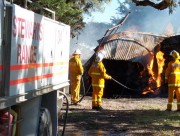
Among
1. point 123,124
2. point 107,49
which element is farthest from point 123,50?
point 123,124

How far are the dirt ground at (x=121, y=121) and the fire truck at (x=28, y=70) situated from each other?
2965mm

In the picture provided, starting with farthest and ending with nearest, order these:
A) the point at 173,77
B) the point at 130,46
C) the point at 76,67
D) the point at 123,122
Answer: the point at 130,46
the point at 76,67
the point at 173,77
the point at 123,122

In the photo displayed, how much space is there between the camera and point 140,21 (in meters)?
86.1

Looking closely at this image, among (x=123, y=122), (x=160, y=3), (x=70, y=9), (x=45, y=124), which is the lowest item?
(x=123, y=122)

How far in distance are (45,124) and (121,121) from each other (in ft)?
22.0

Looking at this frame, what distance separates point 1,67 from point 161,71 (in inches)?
699

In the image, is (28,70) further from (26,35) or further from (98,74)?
(98,74)

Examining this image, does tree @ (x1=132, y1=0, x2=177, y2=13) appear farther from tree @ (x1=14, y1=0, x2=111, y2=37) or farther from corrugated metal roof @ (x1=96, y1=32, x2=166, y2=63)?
corrugated metal roof @ (x1=96, y1=32, x2=166, y2=63)

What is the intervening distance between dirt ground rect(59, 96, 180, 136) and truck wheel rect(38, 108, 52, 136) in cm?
289

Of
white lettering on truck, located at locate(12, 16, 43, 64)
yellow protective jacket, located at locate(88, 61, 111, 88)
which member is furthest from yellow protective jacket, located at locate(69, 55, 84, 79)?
white lettering on truck, located at locate(12, 16, 43, 64)

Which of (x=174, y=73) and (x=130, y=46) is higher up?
(x=130, y=46)

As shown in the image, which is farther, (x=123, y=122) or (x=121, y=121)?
(x=121, y=121)

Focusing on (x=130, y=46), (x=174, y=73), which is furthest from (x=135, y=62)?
(x=174, y=73)

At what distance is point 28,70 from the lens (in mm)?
5684
